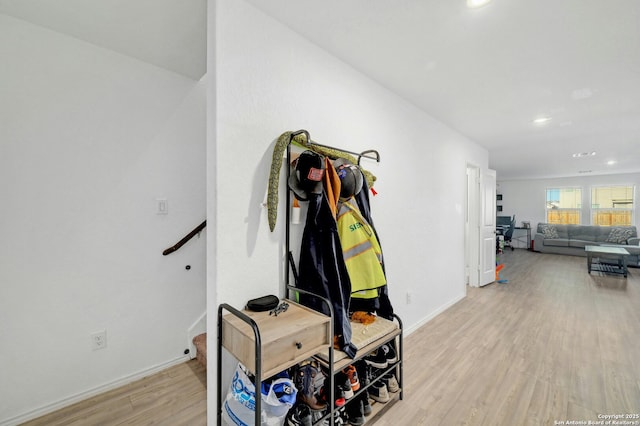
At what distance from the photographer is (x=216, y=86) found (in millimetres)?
1344

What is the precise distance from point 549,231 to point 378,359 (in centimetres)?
926

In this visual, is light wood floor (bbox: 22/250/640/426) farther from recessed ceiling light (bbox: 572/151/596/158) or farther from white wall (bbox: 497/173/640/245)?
white wall (bbox: 497/173/640/245)

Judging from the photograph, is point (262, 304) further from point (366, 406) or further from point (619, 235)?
point (619, 235)

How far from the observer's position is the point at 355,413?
5.17 ft

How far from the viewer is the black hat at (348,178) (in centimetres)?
174

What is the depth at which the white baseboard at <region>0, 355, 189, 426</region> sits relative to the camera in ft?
5.24

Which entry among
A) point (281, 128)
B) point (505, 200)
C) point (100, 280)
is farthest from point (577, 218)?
point (100, 280)

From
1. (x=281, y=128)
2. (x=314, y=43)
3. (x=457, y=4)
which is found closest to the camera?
(x=457, y=4)

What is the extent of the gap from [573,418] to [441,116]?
2860 mm

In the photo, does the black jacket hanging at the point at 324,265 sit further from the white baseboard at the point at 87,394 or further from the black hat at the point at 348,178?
the white baseboard at the point at 87,394

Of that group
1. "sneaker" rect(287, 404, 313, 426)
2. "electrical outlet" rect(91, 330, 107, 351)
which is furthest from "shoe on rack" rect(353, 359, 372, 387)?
"electrical outlet" rect(91, 330, 107, 351)

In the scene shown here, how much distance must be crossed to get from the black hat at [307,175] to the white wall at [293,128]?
0.40ft

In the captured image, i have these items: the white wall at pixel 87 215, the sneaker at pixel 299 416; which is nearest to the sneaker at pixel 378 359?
the sneaker at pixel 299 416

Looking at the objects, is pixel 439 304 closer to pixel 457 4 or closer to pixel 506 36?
pixel 506 36
